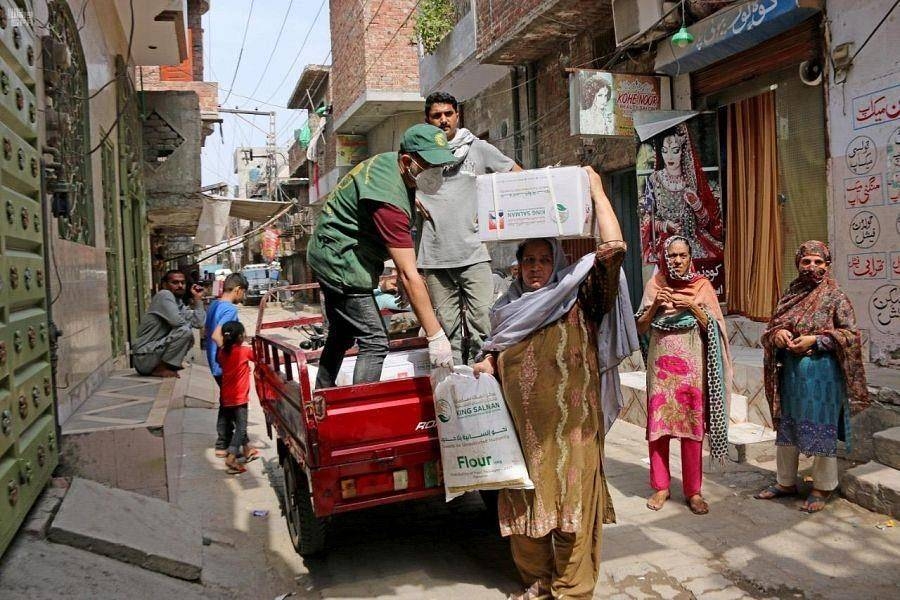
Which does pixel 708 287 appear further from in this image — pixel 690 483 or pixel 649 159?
pixel 649 159

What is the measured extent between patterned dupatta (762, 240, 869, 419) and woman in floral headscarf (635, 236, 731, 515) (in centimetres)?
31

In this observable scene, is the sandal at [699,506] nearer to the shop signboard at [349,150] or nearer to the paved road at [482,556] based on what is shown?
the paved road at [482,556]

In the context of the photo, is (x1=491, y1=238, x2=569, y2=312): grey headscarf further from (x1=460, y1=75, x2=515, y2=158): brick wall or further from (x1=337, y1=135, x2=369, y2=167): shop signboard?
(x1=337, y1=135, x2=369, y2=167): shop signboard

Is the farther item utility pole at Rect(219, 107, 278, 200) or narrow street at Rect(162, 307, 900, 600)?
utility pole at Rect(219, 107, 278, 200)

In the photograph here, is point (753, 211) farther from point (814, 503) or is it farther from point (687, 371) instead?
point (814, 503)

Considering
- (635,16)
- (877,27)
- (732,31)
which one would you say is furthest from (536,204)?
(635,16)

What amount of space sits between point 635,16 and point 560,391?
253 inches

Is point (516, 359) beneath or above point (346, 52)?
beneath

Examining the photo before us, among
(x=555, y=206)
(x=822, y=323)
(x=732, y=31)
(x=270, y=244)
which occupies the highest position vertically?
(x=270, y=244)

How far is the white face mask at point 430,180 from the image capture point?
11.7 feet

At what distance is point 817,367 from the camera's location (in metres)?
4.50

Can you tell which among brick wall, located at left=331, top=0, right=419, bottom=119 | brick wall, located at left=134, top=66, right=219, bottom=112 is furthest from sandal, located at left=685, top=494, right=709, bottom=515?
brick wall, located at left=331, top=0, right=419, bottom=119

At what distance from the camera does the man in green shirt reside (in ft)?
11.2

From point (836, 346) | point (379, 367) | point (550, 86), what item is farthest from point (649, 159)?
point (379, 367)
